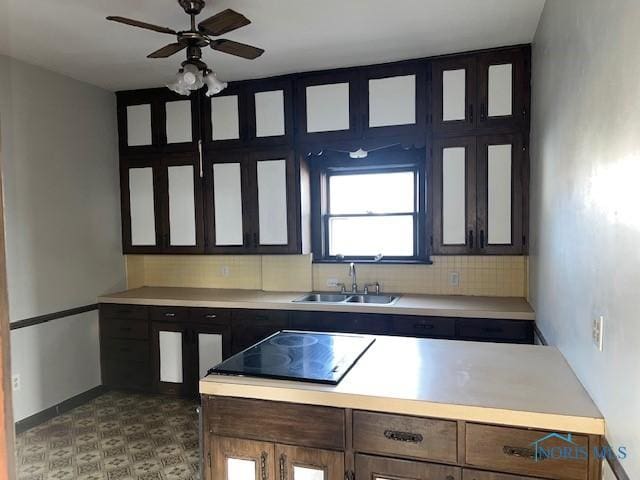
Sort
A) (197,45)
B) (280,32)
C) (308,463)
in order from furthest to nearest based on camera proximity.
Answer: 1. (280,32)
2. (197,45)
3. (308,463)

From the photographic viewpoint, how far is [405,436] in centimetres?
157

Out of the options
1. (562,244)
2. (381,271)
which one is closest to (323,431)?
(562,244)

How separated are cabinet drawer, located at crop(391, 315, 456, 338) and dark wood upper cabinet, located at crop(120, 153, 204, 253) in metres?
1.87

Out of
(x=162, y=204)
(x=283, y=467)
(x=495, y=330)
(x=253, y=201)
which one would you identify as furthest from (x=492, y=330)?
(x=162, y=204)

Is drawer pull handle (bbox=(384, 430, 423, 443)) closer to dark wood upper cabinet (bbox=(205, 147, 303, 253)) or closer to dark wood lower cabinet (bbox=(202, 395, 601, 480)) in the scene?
dark wood lower cabinet (bbox=(202, 395, 601, 480))

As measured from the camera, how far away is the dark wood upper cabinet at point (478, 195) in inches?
124

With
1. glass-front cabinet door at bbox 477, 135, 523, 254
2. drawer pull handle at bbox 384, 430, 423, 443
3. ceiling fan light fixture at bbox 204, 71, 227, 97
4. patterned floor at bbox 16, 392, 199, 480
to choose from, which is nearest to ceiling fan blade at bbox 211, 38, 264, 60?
ceiling fan light fixture at bbox 204, 71, 227, 97

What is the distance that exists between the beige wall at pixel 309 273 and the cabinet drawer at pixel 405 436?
2088 mm

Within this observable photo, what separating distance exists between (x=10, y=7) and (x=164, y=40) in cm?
84

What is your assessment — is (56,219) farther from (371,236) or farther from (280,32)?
(371,236)

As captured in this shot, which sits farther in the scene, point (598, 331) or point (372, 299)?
point (372, 299)

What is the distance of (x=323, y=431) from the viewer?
1655 mm

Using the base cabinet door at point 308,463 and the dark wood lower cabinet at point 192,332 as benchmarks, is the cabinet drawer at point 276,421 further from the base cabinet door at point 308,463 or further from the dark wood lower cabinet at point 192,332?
the dark wood lower cabinet at point 192,332

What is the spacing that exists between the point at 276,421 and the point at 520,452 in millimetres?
867
